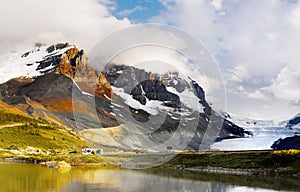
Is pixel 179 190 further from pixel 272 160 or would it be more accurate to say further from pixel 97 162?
pixel 97 162

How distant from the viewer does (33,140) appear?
650ft

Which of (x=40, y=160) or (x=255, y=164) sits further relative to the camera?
(x=40, y=160)

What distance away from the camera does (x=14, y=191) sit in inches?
1736

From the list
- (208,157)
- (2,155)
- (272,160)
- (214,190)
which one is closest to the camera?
(214,190)

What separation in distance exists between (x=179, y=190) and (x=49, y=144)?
153 m

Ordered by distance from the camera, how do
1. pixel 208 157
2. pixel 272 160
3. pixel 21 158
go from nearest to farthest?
pixel 272 160 → pixel 208 157 → pixel 21 158

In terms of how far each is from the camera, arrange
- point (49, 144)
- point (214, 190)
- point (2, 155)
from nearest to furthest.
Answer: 1. point (214, 190)
2. point (2, 155)
3. point (49, 144)

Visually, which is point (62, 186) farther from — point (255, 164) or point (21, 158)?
point (21, 158)

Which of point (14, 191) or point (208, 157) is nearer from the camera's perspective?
point (14, 191)

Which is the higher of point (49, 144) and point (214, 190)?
point (49, 144)

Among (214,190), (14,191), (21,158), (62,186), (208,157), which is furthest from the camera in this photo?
(21,158)

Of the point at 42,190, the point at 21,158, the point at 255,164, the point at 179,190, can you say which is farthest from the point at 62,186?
the point at 21,158

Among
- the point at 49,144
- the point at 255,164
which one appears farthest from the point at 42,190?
the point at 49,144

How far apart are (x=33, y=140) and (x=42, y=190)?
159 metres
